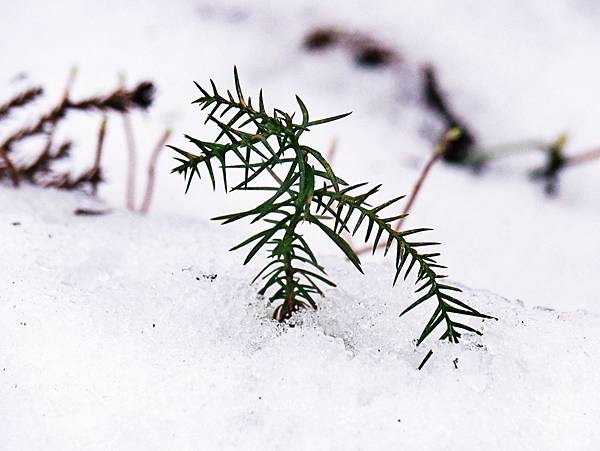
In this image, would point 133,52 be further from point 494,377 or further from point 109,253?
point 494,377

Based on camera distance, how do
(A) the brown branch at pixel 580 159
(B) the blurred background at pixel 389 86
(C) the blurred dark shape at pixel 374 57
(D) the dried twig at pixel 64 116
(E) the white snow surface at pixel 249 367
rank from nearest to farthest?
1. (E) the white snow surface at pixel 249 367
2. (D) the dried twig at pixel 64 116
3. (B) the blurred background at pixel 389 86
4. (A) the brown branch at pixel 580 159
5. (C) the blurred dark shape at pixel 374 57

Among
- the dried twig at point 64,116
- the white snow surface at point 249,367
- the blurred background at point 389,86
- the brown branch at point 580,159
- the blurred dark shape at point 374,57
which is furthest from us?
the blurred dark shape at point 374,57

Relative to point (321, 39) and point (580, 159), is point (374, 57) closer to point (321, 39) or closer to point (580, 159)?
point (321, 39)

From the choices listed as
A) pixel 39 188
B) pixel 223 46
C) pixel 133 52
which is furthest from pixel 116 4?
pixel 39 188

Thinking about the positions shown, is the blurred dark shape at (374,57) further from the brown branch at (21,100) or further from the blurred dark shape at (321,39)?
the brown branch at (21,100)

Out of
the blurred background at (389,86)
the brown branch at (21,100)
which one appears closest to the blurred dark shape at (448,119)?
the blurred background at (389,86)

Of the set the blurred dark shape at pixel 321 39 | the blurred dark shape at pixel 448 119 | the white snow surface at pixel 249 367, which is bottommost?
the white snow surface at pixel 249 367

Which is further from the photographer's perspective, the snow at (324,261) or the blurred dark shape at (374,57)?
the blurred dark shape at (374,57)

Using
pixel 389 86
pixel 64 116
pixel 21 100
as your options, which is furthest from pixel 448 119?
pixel 21 100
